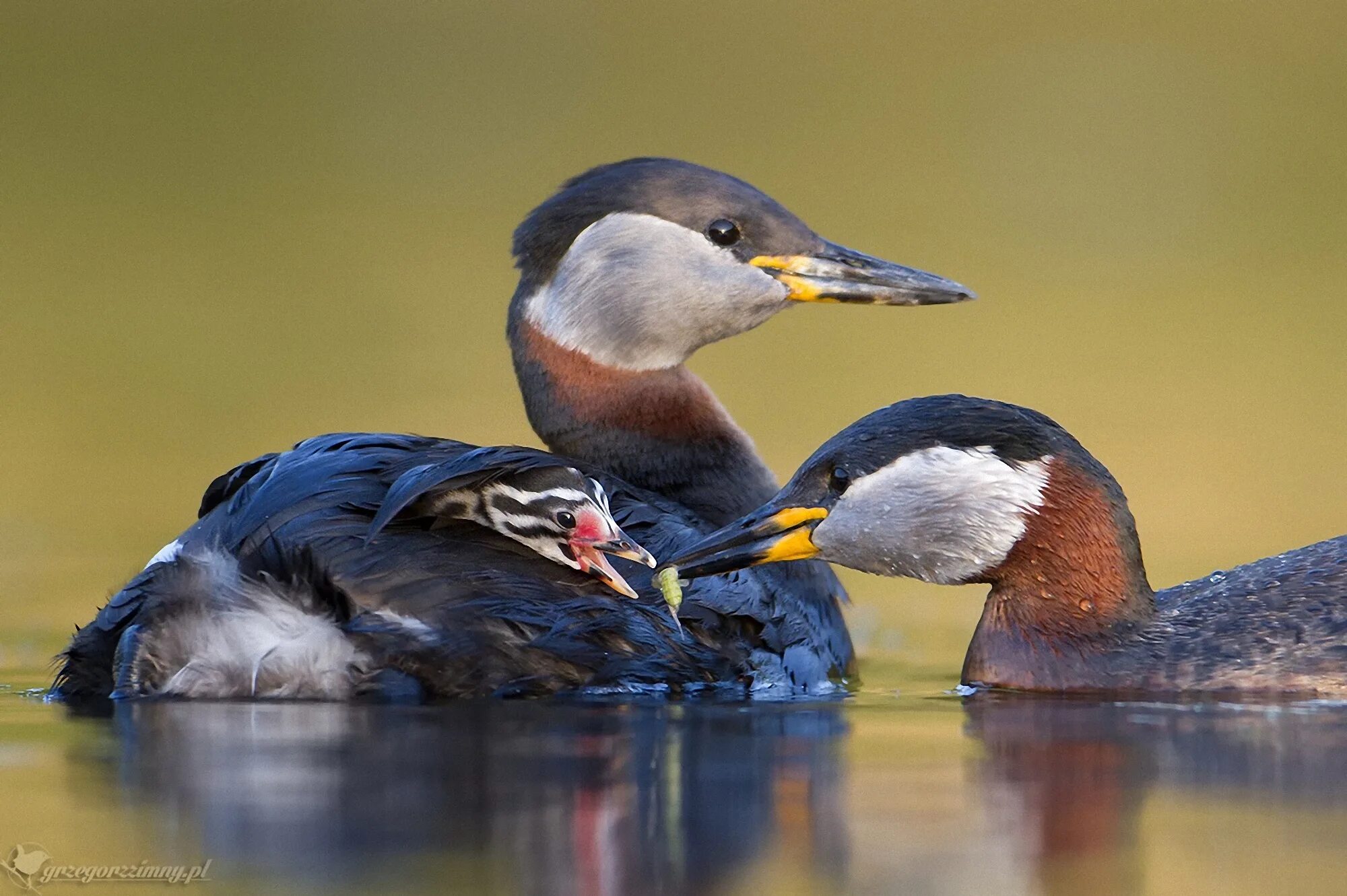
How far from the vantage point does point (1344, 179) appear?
618 inches

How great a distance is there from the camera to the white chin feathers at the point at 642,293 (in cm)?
639

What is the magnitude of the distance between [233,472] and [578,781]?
1948 millimetres

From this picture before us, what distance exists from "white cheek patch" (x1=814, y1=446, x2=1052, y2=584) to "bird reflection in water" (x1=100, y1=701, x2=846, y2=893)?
72cm

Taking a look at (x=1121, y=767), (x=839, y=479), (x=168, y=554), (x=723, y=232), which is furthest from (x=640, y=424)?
(x=1121, y=767)

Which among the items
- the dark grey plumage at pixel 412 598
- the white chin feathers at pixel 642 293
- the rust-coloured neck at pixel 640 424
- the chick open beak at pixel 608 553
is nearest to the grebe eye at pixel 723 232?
the white chin feathers at pixel 642 293

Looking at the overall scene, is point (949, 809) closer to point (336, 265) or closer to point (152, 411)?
point (152, 411)

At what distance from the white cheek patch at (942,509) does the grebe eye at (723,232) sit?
143 centimetres

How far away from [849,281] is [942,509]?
1.46m

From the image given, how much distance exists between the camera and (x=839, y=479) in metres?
5.40

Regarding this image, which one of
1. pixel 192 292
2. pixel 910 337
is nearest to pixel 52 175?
pixel 192 292

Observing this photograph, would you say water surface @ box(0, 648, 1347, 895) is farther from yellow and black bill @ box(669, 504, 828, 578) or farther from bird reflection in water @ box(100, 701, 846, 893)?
yellow and black bill @ box(669, 504, 828, 578)

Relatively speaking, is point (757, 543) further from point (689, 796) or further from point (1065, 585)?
point (689, 796)

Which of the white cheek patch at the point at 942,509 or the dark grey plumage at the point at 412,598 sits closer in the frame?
the dark grey plumage at the point at 412,598

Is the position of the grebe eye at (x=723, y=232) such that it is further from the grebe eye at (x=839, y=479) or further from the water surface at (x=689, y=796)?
the water surface at (x=689, y=796)
